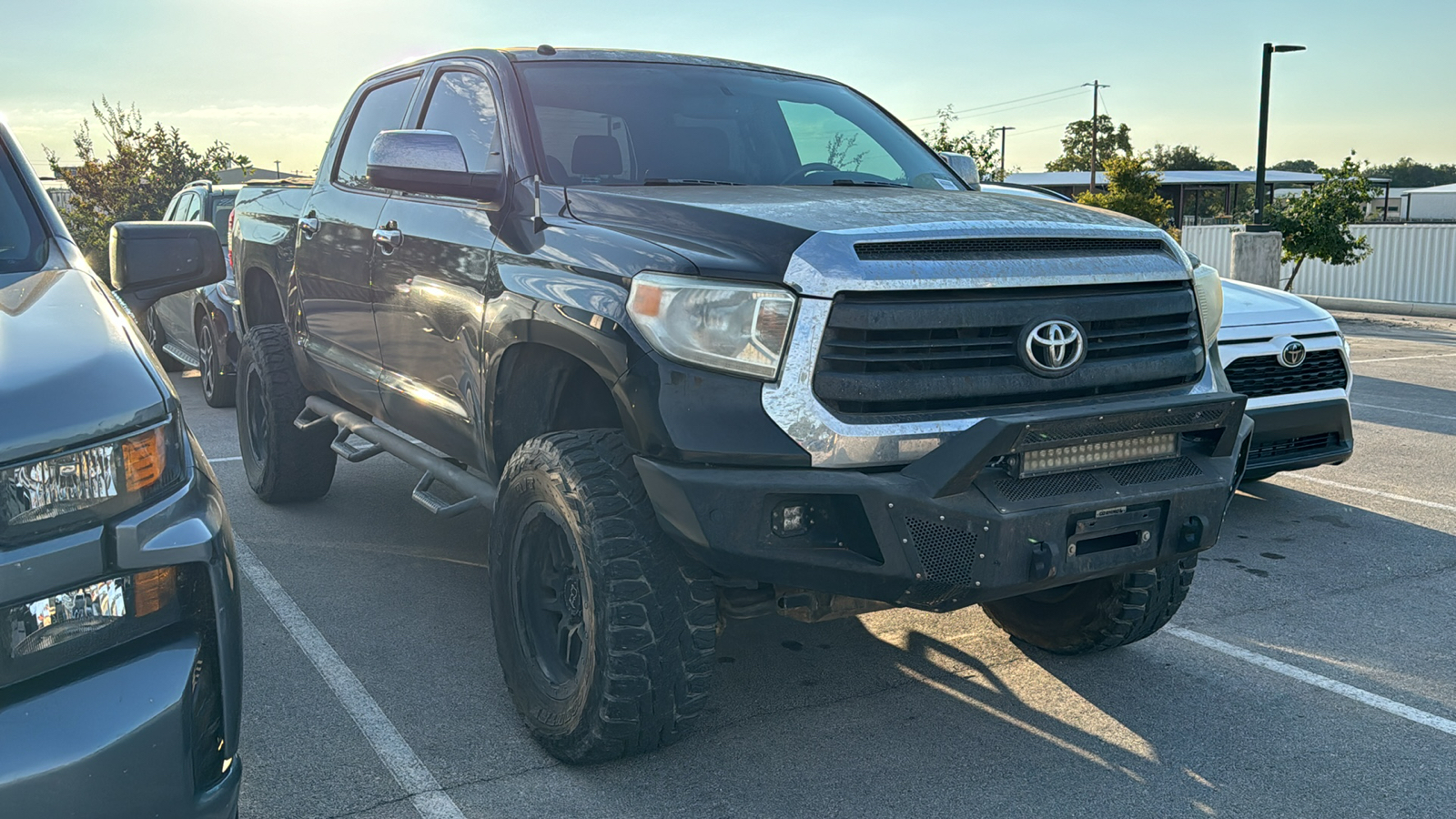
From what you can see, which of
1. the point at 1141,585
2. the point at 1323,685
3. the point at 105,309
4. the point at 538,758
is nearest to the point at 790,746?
the point at 538,758

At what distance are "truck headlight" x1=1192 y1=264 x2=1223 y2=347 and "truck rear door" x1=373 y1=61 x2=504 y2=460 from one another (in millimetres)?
2088

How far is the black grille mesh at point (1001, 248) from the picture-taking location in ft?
9.71

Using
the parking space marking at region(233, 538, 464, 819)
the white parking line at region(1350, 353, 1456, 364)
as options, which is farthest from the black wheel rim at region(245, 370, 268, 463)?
the white parking line at region(1350, 353, 1456, 364)

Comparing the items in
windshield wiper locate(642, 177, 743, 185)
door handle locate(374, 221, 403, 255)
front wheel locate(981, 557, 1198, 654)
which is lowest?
front wheel locate(981, 557, 1198, 654)

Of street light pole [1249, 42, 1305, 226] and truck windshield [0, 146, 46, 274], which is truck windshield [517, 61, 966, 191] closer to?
truck windshield [0, 146, 46, 274]

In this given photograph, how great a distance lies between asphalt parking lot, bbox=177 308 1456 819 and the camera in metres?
3.15

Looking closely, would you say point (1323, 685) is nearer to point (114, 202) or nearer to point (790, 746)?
point (790, 746)

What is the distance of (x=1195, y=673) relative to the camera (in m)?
4.00

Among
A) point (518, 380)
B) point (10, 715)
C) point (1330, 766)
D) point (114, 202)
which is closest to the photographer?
point (10, 715)

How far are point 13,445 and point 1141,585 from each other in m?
3.09

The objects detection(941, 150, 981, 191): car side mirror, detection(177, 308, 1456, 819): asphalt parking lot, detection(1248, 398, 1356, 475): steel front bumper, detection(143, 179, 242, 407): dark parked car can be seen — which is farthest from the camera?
detection(143, 179, 242, 407): dark parked car

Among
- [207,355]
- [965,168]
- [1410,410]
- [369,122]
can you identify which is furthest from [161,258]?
[1410,410]

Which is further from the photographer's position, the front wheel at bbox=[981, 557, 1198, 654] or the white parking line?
the white parking line

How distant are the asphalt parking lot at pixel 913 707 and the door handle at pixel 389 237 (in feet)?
4.46
